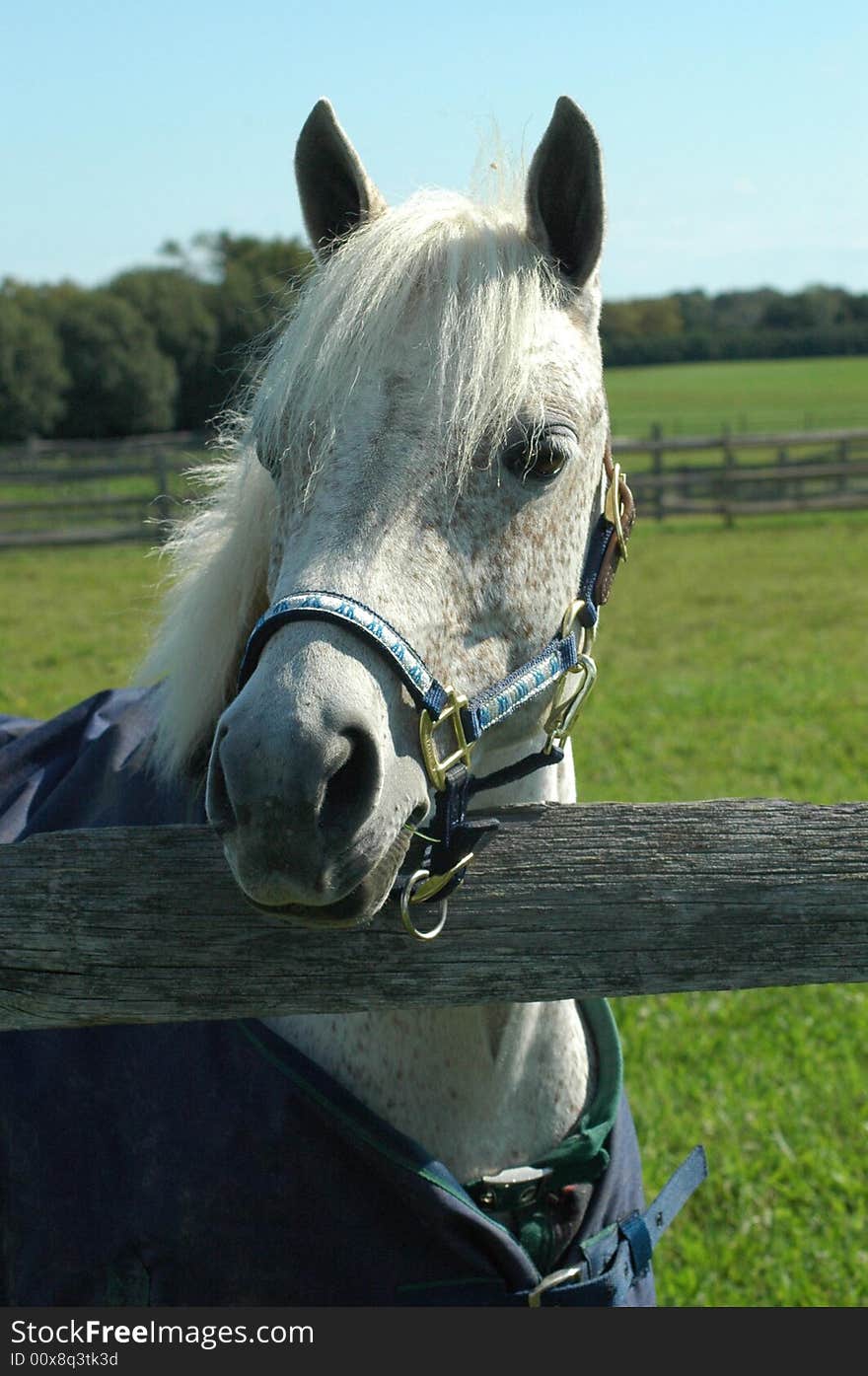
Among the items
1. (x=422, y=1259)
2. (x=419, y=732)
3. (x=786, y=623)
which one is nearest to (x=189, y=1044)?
(x=422, y=1259)

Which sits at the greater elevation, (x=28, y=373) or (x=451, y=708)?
(x=28, y=373)

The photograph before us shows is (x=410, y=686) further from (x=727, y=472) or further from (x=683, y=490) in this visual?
(x=683, y=490)

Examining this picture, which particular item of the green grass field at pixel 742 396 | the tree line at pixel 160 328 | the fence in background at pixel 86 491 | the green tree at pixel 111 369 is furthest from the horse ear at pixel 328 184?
the green tree at pixel 111 369

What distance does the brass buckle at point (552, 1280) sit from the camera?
191cm

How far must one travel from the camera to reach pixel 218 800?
1.46m

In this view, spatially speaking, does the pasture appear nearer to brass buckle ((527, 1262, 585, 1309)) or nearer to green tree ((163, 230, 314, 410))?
brass buckle ((527, 1262, 585, 1309))

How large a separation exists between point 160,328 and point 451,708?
2147 inches

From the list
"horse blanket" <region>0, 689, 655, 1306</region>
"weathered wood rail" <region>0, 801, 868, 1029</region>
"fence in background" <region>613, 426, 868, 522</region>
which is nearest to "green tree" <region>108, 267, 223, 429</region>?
"fence in background" <region>613, 426, 868, 522</region>

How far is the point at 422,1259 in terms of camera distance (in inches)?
76.0

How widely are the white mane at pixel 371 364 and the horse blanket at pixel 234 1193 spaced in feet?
0.93

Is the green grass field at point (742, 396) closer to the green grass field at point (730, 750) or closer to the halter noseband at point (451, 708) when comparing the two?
the green grass field at point (730, 750)

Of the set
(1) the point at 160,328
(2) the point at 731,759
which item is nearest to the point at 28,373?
(1) the point at 160,328

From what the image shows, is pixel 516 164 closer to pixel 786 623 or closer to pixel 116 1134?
pixel 116 1134

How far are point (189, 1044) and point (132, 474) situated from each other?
Result: 75.0 ft
